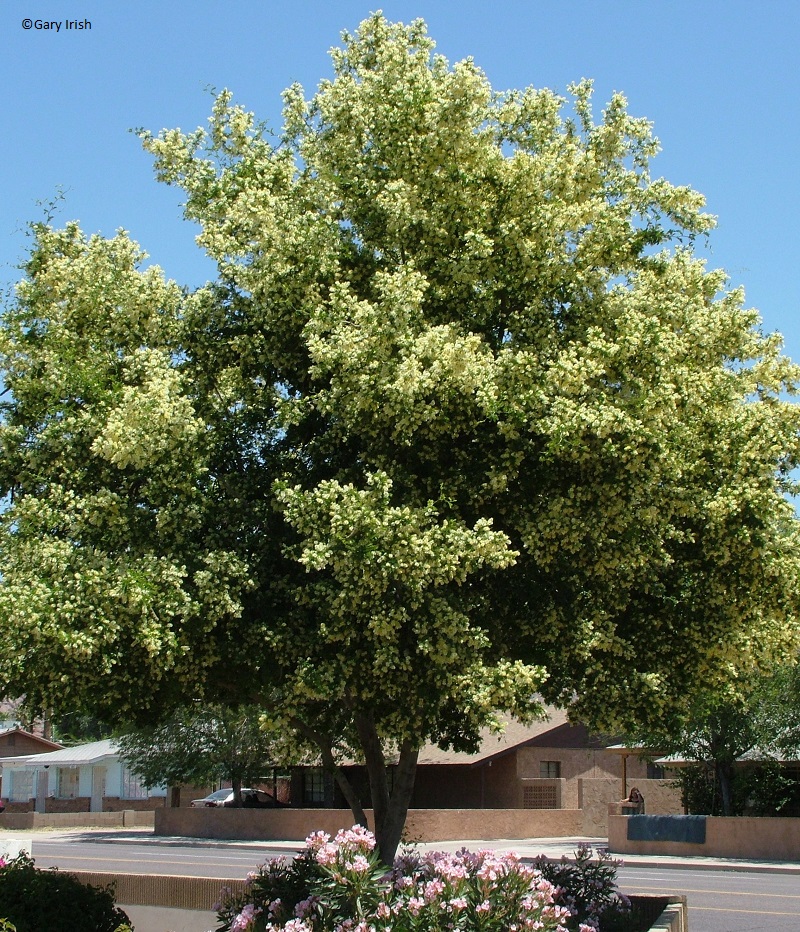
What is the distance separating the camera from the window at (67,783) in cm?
6147

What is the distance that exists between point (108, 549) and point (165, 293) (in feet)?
9.65

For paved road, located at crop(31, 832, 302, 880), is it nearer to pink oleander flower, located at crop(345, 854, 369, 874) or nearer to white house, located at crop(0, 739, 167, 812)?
pink oleander flower, located at crop(345, 854, 369, 874)

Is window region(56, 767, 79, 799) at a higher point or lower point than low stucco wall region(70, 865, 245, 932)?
lower

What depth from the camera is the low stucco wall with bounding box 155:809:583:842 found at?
3706 centimetres

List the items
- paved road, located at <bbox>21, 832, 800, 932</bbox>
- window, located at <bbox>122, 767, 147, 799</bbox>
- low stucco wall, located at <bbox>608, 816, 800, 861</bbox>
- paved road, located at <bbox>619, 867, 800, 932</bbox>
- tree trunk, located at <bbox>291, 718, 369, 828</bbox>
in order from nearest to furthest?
tree trunk, located at <bbox>291, 718, 369, 828</bbox> → paved road, located at <bbox>619, 867, 800, 932</bbox> → paved road, located at <bbox>21, 832, 800, 932</bbox> → low stucco wall, located at <bbox>608, 816, 800, 861</bbox> → window, located at <bbox>122, 767, 147, 799</bbox>

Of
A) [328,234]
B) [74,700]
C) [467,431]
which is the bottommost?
[74,700]

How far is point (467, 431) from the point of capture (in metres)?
10.8

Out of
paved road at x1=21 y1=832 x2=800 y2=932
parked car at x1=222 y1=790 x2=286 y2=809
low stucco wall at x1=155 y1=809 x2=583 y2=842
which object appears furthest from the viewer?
parked car at x1=222 y1=790 x2=286 y2=809

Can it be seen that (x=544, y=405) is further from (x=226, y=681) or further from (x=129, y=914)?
(x=129, y=914)

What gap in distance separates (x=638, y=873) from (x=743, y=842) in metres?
6.84

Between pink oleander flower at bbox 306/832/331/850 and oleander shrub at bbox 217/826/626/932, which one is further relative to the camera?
pink oleander flower at bbox 306/832/331/850

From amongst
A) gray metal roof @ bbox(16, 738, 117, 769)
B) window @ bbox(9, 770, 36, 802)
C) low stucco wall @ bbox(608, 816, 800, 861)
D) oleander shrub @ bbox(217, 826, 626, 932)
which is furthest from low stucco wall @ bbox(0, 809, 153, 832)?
oleander shrub @ bbox(217, 826, 626, 932)

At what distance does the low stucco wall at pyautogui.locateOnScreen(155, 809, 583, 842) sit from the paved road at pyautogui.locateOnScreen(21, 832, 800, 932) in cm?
160

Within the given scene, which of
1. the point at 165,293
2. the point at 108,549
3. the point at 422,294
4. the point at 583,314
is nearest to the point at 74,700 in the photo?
the point at 108,549
